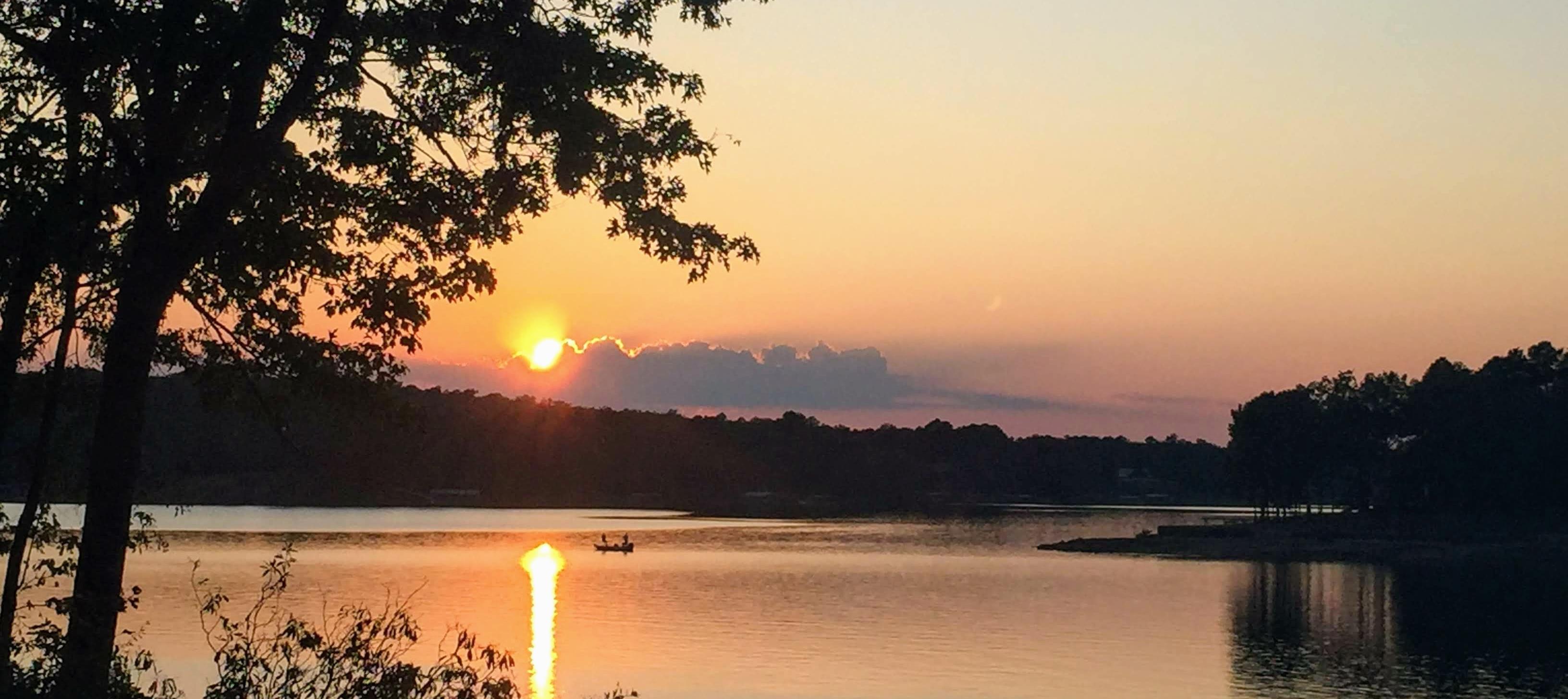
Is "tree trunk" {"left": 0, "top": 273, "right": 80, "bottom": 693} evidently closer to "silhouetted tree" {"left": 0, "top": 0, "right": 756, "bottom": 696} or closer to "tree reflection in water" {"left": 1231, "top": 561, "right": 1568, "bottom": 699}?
"silhouetted tree" {"left": 0, "top": 0, "right": 756, "bottom": 696}

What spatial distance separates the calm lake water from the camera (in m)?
54.1

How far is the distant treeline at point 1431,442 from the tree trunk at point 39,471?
441 feet

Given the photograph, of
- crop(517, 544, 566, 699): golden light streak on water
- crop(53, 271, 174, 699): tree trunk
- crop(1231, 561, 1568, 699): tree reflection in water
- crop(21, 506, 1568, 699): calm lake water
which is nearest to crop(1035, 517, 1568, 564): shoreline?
crop(21, 506, 1568, 699): calm lake water

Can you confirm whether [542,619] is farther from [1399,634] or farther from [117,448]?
[117,448]

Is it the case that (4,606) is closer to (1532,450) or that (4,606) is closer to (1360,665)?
(1360,665)

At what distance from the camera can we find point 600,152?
16547 mm

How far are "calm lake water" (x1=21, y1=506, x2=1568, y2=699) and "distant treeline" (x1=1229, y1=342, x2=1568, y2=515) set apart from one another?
Answer: 18790mm

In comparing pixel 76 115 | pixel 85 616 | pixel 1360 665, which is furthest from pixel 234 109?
pixel 1360 665

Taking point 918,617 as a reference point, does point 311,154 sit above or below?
above

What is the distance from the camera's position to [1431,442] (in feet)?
459

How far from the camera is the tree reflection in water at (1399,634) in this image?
56.2 m

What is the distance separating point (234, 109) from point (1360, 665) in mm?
54978

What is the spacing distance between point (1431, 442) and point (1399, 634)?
73171mm

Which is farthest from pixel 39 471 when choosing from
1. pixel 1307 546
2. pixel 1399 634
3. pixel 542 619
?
pixel 1307 546
